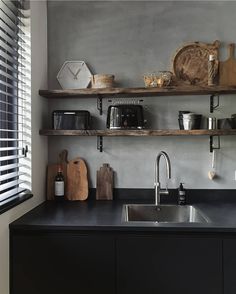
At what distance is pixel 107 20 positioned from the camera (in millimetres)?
2428

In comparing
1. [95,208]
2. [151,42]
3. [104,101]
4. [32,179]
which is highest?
[151,42]

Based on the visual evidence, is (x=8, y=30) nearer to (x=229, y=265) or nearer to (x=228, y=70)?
(x=228, y=70)

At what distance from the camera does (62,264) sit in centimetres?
172

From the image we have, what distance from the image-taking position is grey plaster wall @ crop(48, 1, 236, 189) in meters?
2.37

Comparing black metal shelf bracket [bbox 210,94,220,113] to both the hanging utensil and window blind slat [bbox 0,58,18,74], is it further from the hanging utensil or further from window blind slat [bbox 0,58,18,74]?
window blind slat [bbox 0,58,18,74]

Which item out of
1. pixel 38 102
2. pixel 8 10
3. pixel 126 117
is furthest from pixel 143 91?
pixel 8 10

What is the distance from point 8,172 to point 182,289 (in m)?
1.25

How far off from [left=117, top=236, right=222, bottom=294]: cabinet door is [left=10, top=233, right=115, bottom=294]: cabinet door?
0.32 feet

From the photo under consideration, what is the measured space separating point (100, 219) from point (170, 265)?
1.57 feet

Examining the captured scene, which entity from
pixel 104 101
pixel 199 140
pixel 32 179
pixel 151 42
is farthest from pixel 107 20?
pixel 32 179

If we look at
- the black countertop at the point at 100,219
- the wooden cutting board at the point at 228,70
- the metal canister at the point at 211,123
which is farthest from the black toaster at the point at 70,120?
the wooden cutting board at the point at 228,70

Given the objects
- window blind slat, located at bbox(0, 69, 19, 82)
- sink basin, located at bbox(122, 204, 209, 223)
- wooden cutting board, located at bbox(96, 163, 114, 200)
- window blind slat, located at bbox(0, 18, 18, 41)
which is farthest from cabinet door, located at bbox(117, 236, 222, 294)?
window blind slat, located at bbox(0, 18, 18, 41)

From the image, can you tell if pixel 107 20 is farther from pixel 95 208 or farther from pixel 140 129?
pixel 95 208

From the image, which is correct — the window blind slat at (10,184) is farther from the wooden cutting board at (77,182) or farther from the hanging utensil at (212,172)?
the hanging utensil at (212,172)
